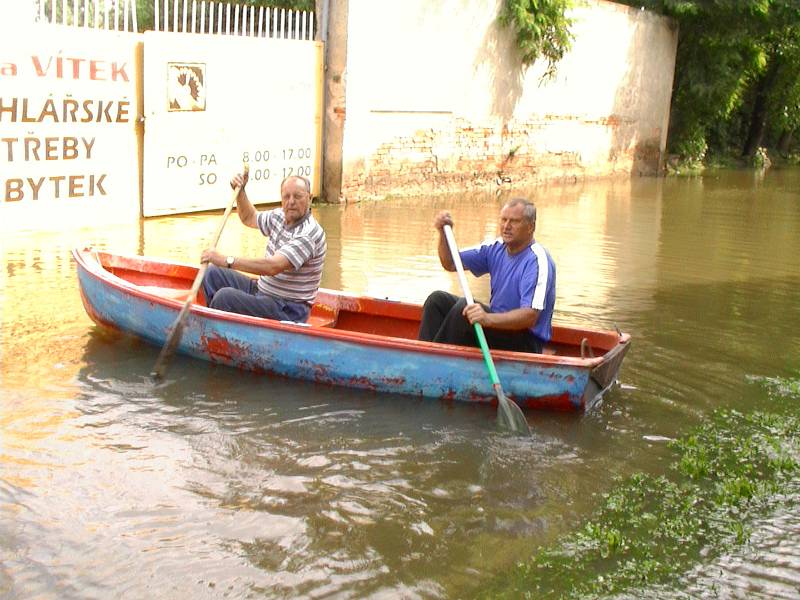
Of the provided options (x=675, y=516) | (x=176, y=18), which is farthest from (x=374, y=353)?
(x=176, y=18)

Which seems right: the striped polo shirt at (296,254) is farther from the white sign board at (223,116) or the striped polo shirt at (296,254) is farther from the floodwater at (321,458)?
the white sign board at (223,116)

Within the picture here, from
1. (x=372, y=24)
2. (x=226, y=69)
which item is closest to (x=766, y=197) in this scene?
(x=372, y=24)

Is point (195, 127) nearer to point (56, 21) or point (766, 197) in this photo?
point (56, 21)

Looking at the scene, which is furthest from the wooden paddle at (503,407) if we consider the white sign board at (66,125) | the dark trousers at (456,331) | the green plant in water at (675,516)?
the white sign board at (66,125)

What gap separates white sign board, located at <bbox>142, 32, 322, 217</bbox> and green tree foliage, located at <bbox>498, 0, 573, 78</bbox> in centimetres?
418

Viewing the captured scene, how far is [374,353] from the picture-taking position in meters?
6.28

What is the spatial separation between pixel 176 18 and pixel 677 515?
874 cm

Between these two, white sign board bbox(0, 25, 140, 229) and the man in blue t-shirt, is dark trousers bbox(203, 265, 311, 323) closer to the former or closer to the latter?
the man in blue t-shirt

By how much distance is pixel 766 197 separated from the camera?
1755 cm

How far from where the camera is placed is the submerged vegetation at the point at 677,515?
4246mm

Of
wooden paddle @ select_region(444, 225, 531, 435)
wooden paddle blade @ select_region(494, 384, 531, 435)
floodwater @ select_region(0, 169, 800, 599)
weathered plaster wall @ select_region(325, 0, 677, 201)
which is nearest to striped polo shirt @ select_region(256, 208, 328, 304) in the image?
floodwater @ select_region(0, 169, 800, 599)

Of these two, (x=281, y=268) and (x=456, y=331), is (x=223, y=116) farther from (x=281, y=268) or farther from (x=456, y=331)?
(x=456, y=331)

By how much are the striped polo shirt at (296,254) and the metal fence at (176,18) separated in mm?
4872

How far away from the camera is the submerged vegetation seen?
4246 mm
